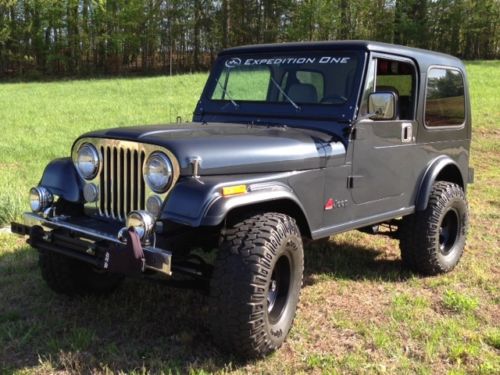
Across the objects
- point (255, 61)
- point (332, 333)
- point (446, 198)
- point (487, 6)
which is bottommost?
point (332, 333)

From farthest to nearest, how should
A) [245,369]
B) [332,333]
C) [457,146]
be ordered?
[457,146], [332,333], [245,369]

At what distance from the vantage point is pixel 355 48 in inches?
162

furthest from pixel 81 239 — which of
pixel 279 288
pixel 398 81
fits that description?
pixel 398 81

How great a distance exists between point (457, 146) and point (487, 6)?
37.4 metres

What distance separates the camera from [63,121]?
14.4m

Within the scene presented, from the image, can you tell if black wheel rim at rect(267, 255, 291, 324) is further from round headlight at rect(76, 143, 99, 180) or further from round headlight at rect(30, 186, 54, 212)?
round headlight at rect(30, 186, 54, 212)

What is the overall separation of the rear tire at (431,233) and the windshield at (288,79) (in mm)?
1292

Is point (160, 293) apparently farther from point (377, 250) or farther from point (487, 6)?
point (487, 6)

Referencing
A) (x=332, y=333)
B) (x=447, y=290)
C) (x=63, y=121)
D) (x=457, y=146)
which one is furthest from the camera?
(x=63, y=121)

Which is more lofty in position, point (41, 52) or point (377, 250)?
point (41, 52)

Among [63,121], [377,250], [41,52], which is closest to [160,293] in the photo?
[377,250]

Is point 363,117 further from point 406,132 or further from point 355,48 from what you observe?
point 406,132

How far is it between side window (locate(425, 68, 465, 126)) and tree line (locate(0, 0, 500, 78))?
31.0 m

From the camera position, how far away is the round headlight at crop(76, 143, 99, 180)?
346 cm
